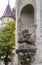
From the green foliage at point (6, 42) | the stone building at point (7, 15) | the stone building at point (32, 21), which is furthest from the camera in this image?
the stone building at point (7, 15)

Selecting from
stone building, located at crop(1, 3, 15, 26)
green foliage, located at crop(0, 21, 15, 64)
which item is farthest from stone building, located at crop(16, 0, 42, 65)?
stone building, located at crop(1, 3, 15, 26)

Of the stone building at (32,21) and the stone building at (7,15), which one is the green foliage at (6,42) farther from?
the stone building at (32,21)

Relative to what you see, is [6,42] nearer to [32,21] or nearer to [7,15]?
[32,21]

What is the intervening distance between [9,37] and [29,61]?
80.9 ft

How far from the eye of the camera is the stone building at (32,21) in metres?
5.14

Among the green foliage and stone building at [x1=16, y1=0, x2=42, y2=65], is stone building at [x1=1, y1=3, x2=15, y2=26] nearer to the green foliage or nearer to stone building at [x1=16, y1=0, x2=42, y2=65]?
the green foliage

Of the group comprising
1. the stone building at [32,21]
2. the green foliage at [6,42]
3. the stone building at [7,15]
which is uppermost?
the stone building at [7,15]

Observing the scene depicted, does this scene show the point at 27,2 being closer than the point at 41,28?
No

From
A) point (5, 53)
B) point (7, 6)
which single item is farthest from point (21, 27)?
point (7, 6)

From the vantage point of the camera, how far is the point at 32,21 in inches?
234

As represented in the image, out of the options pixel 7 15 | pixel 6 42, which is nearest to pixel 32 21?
pixel 6 42

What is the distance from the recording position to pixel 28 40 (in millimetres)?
5445

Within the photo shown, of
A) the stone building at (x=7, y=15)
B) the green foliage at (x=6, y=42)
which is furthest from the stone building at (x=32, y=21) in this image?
the stone building at (x=7, y=15)

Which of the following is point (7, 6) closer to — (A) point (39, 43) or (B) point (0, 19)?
(B) point (0, 19)
